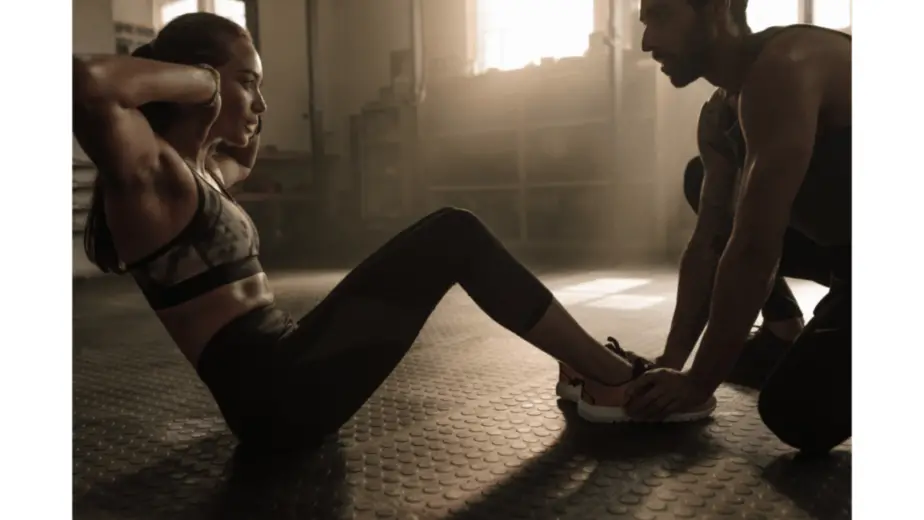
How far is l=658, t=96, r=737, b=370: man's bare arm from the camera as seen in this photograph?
78cm

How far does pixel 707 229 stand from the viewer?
31.4 inches

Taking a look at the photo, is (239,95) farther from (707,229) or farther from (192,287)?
(707,229)

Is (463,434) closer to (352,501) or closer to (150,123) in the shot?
(352,501)

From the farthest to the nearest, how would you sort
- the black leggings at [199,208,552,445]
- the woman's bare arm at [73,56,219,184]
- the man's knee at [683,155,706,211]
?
the man's knee at [683,155,706,211] < the black leggings at [199,208,552,445] < the woman's bare arm at [73,56,219,184]

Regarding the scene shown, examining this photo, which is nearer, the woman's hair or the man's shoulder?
the woman's hair

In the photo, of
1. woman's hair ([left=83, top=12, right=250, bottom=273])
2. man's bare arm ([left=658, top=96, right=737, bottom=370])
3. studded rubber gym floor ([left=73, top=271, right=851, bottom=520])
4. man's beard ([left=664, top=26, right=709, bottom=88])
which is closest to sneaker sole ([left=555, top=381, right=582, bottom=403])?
studded rubber gym floor ([left=73, top=271, right=851, bottom=520])

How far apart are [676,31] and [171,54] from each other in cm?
47

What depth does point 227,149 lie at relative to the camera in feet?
2.31

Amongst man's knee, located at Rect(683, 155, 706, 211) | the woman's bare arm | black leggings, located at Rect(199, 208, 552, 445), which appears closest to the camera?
the woman's bare arm

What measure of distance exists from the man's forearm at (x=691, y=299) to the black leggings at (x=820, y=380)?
57mm

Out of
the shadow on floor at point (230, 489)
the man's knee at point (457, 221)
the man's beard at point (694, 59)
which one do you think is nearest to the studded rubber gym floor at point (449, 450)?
the shadow on floor at point (230, 489)

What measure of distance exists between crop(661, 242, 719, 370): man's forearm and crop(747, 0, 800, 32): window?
0.74 feet

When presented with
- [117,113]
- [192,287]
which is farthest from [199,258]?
[117,113]

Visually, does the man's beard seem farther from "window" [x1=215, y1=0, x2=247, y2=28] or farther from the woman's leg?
"window" [x1=215, y1=0, x2=247, y2=28]
